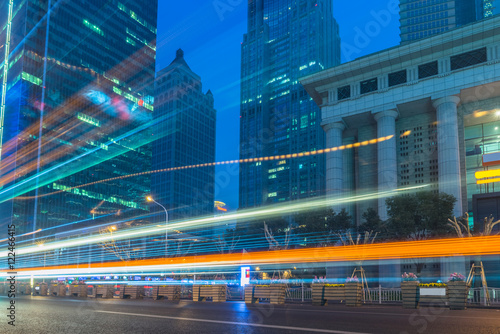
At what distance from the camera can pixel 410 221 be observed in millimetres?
39562

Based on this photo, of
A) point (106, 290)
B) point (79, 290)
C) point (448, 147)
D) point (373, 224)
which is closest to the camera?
point (106, 290)

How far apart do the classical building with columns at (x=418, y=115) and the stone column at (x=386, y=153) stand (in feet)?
0.40

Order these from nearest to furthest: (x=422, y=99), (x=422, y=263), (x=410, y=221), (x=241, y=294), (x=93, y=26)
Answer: (x=241, y=294) < (x=410, y=221) < (x=422, y=263) < (x=422, y=99) < (x=93, y=26)

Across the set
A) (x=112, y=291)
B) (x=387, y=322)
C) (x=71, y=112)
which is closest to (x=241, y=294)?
(x=112, y=291)

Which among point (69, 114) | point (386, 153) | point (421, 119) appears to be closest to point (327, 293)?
point (386, 153)

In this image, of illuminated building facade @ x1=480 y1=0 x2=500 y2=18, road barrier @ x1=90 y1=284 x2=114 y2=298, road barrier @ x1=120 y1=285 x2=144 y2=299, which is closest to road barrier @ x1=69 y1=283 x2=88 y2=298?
road barrier @ x1=90 y1=284 x2=114 y2=298

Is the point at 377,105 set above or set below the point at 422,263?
above

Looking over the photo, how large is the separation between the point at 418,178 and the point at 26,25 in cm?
12739

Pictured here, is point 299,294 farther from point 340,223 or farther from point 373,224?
point 340,223

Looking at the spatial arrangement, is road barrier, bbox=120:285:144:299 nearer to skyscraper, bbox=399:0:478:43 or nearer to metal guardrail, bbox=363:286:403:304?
metal guardrail, bbox=363:286:403:304

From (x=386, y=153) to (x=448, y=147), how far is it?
290 inches

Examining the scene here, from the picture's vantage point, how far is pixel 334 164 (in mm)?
58500

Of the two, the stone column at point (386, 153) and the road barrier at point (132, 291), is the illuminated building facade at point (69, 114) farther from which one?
the road barrier at point (132, 291)

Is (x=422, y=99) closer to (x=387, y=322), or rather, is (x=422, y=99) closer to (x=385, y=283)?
(x=385, y=283)
